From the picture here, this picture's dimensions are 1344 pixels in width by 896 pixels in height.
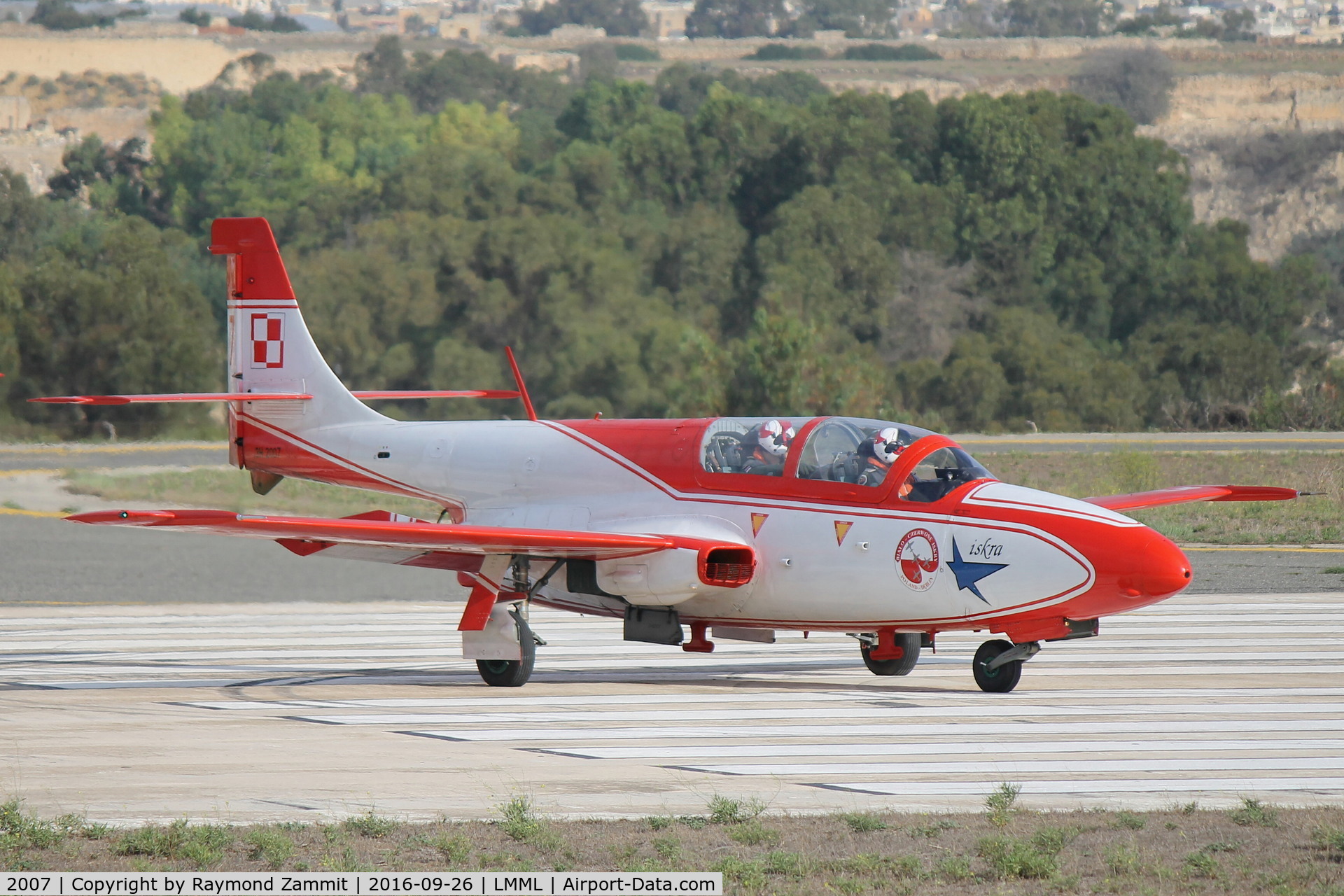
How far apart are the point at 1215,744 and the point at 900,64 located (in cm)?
15118

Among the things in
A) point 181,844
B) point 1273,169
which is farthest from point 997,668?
point 1273,169

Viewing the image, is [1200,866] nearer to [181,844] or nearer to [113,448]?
[181,844]

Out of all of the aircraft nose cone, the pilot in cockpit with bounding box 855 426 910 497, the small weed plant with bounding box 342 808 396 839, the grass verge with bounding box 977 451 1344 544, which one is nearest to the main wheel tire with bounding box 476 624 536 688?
the pilot in cockpit with bounding box 855 426 910 497

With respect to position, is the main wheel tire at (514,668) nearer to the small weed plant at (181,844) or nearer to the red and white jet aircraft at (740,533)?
the red and white jet aircraft at (740,533)

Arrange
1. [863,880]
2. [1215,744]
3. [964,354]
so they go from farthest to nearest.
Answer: [964,354], [1215,744], [863,880]

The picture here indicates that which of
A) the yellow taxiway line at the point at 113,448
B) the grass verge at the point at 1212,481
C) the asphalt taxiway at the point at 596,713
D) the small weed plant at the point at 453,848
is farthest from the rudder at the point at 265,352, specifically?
the yellow taxiway line at the point at 113,448

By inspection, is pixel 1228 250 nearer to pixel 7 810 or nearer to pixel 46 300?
pixel 46 300

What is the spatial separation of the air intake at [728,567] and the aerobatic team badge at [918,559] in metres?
1.25

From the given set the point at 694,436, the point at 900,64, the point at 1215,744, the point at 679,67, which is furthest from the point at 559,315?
the point at 900,64

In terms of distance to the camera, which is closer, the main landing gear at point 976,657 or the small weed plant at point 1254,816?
the small weed plant at point 1254,816

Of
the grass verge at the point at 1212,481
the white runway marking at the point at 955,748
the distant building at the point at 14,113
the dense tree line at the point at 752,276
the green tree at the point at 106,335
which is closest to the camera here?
the white runway marking at the point at 955,748

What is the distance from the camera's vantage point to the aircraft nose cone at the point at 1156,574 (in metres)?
12.1

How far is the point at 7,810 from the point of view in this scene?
8.12 meters

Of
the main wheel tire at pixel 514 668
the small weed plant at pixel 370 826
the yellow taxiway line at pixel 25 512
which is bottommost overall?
the yellow taxiway line at pixel 25 512
